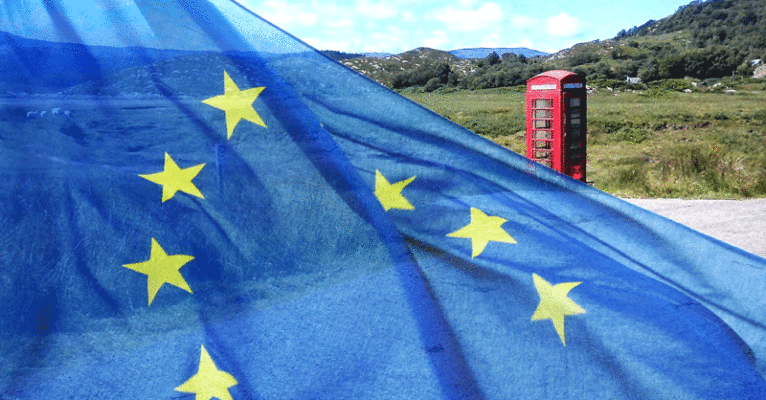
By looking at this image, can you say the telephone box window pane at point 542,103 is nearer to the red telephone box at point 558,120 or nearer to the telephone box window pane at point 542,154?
the red telephone box at point 558,120

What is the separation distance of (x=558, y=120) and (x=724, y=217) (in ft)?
8.02

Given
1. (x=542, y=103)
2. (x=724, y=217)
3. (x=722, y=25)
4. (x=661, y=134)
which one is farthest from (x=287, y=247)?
(x=722, y=25)

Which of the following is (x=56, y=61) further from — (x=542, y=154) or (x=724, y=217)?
(x=724, y=217)

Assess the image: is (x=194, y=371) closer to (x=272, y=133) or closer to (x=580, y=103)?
(x=272, y=133)

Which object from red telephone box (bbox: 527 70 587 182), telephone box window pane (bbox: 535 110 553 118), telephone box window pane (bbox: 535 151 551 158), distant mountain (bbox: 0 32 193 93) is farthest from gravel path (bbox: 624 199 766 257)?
distant mountain (bbox: 0 32 193 93)

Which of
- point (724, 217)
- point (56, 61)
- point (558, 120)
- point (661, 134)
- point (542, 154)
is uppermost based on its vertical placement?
point (56, 61)

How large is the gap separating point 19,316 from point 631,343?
1754mm

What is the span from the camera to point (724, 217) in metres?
8.50

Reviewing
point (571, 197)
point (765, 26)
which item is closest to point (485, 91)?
point (765, 26)

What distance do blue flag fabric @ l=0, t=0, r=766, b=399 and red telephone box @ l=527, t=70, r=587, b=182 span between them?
5620 mm

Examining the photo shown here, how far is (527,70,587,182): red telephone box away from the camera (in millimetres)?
7730

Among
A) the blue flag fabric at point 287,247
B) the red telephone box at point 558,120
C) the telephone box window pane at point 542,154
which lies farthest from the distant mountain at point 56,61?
the telephone box window pane at point 542,154

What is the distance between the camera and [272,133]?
7.27ft

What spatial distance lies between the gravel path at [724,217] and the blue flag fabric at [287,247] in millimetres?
5175
